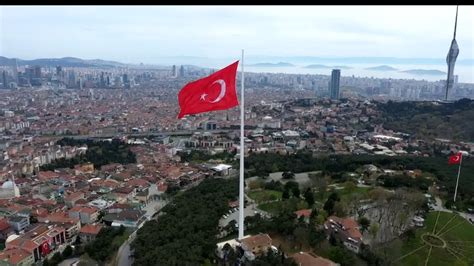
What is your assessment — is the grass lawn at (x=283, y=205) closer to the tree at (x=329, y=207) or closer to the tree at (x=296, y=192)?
the tree at (x=296, y=192)

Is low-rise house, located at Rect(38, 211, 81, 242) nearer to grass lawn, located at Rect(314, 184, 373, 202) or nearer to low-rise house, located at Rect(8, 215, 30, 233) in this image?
low-rise house, located at Rect(8, 215, 30, 233)

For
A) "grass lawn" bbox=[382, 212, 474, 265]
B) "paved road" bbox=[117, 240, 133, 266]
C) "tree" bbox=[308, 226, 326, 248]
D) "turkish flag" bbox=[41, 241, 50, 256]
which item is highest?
"tree" bbox=[308, 226, 326, 248]

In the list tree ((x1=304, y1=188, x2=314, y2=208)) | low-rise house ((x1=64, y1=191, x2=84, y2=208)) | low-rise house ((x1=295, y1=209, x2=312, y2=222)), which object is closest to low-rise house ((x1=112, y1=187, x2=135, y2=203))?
low-rise house ((x1=64, y1=191, x2=84, y2=208))

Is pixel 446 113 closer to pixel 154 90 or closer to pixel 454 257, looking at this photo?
pixel 454 257

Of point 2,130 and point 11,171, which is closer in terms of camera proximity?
point 11,171

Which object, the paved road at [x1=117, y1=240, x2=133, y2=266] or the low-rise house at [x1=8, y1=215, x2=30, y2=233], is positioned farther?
the low-rise house at [x1=8, y1=215, x2=30, y2=233]

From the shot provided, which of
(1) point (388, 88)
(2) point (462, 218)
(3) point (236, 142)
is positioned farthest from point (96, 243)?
(1) point (388, 88)
